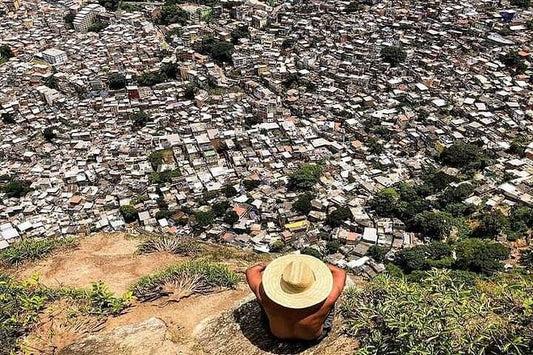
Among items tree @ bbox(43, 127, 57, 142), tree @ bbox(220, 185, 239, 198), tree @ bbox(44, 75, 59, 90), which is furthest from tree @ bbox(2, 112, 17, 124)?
tree @ bbox(220, 185, 239, 198)

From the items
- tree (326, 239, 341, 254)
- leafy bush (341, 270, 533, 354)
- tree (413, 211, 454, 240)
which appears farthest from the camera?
tree (413, 211, 454, 240)

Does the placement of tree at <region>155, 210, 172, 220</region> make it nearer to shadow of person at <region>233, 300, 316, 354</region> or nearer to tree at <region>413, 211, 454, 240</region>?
tree at <region>413, 211, 454, 240</region>

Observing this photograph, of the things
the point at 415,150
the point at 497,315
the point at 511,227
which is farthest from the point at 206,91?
the point at 497,315

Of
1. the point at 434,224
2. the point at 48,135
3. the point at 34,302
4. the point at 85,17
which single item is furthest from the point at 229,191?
the point at 85,17

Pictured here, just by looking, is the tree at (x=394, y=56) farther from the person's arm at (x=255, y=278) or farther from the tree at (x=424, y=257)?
the person's arm at (x=255, y=278)

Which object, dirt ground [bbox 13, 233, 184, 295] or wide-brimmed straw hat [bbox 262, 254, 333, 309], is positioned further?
dirt ground [bbox 13, 233, 184, 295]

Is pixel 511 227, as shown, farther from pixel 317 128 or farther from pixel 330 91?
pixel 330 91

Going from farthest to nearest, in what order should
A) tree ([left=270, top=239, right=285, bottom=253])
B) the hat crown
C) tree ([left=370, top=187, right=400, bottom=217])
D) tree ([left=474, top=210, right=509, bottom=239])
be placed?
tree ([left=370, top=187, right=400, bottom=217]) → tree ([left=270, top=239, right=285, bottom=253]) → tree ([left=474, top=210, right=509, bottom=239]) → the hat crown

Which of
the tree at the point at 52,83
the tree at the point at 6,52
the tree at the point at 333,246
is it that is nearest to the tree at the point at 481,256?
the tree at the point at 333,246
